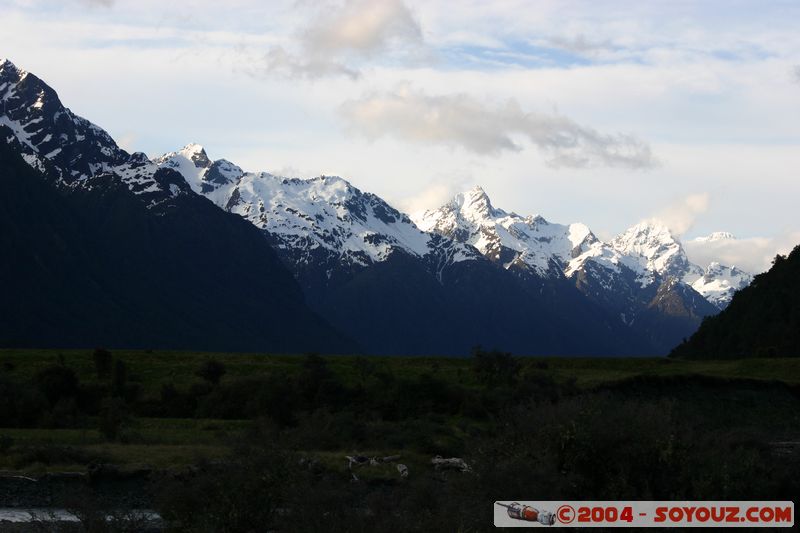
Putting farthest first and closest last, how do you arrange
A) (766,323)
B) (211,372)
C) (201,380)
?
(766,323), (211,372), (201,380)

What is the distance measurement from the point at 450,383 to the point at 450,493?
77998mm

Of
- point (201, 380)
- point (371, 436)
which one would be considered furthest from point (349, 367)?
point (371, 436)

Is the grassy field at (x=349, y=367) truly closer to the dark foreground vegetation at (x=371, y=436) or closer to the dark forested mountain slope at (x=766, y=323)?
the dark foreground vegetation at (x=371, y=436)

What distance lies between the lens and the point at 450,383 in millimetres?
119625

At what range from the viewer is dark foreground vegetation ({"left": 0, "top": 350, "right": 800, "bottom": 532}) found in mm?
42531

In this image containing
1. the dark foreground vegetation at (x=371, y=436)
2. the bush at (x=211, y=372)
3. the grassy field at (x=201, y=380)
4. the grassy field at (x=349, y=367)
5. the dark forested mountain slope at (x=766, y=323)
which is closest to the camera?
the dark foreground vegetation at (x=371, y=436)

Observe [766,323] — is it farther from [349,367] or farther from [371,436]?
[371,436]

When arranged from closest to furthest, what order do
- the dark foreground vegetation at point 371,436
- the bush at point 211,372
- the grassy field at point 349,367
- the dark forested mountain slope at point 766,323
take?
1. the dark foreground vegetation at point 371,436
2. the bush at point 211,372
3. the grassy field at point 349,367
4. the dark forested mountain slope at point 766,323

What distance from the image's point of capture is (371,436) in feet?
289

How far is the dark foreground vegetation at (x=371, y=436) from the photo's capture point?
42531 mm

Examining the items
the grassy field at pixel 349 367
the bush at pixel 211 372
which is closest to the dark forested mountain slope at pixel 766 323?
the grassy field at pixel 349 367

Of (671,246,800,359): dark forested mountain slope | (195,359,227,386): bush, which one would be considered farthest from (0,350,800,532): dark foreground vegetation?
(671,246,800,359): dark forested mountain slope

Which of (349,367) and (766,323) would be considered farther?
(766,323)

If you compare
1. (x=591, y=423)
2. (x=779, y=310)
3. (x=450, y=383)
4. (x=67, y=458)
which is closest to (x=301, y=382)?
(x=450, y=383)
